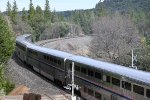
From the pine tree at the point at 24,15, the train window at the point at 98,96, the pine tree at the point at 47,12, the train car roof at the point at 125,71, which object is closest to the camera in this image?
the train car roof at the point at 125,71

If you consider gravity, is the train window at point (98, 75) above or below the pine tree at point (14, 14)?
below

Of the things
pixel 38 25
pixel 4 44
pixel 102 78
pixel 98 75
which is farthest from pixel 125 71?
pixel 38 25

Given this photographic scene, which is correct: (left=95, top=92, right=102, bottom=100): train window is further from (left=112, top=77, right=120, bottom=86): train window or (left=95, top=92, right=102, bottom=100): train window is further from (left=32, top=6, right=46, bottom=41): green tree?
(left=32, top=6, right=46, bottom=41): green tree

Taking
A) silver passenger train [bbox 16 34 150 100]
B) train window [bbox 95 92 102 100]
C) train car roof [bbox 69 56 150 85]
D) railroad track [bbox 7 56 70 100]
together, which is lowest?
railroad track [bbox 7 56 70 100]

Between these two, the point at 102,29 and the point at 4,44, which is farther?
the point at 102,29

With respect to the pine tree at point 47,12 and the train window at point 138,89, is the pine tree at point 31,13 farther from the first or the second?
the train window at point 138,89

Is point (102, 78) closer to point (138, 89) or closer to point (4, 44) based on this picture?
point (138, 89)

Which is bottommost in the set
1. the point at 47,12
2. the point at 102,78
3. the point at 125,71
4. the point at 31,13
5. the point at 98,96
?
the point at 98,96

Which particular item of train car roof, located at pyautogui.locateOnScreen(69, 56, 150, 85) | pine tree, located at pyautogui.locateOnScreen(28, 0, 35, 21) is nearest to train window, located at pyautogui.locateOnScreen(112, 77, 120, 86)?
train car roof, located at pyautogui.locateOnScreen(69, 56, 150, 85)

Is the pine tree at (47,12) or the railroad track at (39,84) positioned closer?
the railroad track at (39,84)

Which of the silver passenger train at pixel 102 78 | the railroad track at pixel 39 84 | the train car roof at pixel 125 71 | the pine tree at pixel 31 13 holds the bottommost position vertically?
the railroad track at pixel 39 84

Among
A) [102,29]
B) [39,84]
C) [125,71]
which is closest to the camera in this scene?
[125,71]

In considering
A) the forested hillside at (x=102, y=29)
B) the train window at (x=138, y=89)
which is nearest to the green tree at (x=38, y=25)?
the forested hillside at (x=102, y=29)

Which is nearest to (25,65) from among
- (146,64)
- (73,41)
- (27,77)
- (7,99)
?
(27,77)
